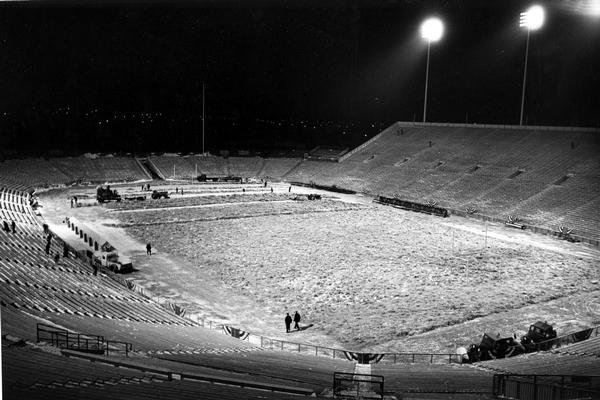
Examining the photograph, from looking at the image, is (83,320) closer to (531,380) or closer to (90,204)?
(531,380)

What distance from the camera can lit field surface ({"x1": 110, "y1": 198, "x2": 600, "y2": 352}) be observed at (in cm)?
1881

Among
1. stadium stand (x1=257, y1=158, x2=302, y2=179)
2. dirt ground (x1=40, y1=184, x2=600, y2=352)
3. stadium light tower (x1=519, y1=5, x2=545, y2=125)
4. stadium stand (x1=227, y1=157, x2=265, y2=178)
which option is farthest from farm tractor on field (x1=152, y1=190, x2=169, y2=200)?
stadium light tower (x1=519, y1=5, x2=545, y2=125)

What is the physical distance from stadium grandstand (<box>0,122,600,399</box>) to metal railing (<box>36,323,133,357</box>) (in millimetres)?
54

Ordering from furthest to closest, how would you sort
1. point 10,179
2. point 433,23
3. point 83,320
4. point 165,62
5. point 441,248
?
1. point 165,62
2. point 433,23
3. point 10,179
4. point 441,248
5. point 83,320

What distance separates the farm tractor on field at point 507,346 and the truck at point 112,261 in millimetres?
15537

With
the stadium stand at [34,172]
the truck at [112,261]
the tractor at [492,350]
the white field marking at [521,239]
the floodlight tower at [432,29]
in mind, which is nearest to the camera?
the tractor at [492,350]

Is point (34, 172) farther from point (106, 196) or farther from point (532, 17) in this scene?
point (532, 17)

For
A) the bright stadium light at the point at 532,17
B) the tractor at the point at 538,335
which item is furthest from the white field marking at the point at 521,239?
the bright stadium light at the point at 532,17

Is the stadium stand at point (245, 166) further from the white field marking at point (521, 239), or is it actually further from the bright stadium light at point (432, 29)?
the white field marking at point (521, 239)

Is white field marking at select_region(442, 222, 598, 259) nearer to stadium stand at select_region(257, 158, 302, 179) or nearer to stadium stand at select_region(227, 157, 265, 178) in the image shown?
stadium stand at select_region(257, 158, 302, 179)

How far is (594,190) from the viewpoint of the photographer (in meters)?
40.6

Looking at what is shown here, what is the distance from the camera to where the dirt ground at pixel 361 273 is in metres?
18.8

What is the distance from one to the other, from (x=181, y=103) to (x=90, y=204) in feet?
105

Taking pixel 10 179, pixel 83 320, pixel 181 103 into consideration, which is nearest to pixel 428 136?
pixel 181 103
